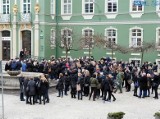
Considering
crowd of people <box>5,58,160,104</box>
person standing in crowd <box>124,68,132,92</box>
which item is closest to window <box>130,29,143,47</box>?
crowd of people <box>5,58,160,104</box>

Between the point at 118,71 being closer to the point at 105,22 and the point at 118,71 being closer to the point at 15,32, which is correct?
the point at 105,22

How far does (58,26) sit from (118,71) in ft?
62.8

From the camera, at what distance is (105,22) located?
40.3 m

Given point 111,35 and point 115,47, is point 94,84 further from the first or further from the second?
point 111,35

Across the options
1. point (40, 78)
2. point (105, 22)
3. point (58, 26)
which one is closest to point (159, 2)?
point (105, 22)

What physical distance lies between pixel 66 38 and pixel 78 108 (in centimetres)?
2020

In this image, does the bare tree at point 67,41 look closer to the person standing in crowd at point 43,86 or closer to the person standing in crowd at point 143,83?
the person standing in crowd at point 143,83

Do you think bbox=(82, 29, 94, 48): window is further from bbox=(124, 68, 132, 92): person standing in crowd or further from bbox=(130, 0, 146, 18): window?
bbox=(124, 68, 132, 92): person standing in crowd

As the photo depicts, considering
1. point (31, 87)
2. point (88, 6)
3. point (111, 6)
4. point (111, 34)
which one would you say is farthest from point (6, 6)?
point (31, 87)

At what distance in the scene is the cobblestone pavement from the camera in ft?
59.0

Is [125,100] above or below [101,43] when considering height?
below

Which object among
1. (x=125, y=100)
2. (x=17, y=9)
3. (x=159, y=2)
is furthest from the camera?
(x=17, y=9)

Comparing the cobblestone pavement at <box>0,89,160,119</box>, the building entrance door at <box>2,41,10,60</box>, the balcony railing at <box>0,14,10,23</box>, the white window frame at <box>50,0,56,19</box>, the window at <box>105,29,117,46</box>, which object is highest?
the white window frame at <box>50,0,56,19</box>

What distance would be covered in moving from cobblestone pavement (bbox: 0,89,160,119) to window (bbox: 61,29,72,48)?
53.8ft
